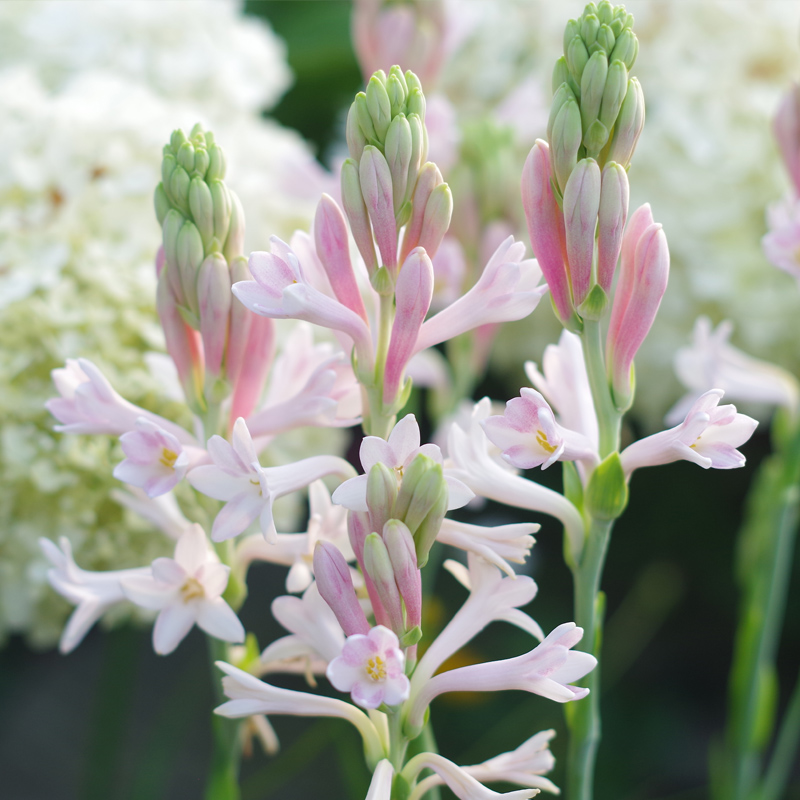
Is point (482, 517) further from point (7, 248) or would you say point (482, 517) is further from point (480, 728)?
point (7, 248)

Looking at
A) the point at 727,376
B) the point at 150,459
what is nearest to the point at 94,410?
the point at 150,459

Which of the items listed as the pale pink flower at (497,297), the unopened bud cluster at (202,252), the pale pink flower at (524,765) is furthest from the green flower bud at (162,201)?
the pale pink flower at (524,765)

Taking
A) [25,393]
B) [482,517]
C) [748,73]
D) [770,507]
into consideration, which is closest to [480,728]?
[482,517]

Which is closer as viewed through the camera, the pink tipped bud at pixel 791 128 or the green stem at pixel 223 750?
the green stem at pixel 223 750

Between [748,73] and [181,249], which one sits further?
[748,73]

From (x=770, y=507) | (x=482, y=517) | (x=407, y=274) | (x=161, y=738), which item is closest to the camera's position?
(x=407, y=274)

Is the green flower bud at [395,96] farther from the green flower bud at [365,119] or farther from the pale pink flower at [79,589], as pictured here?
the pale pink flower at [79,589]
